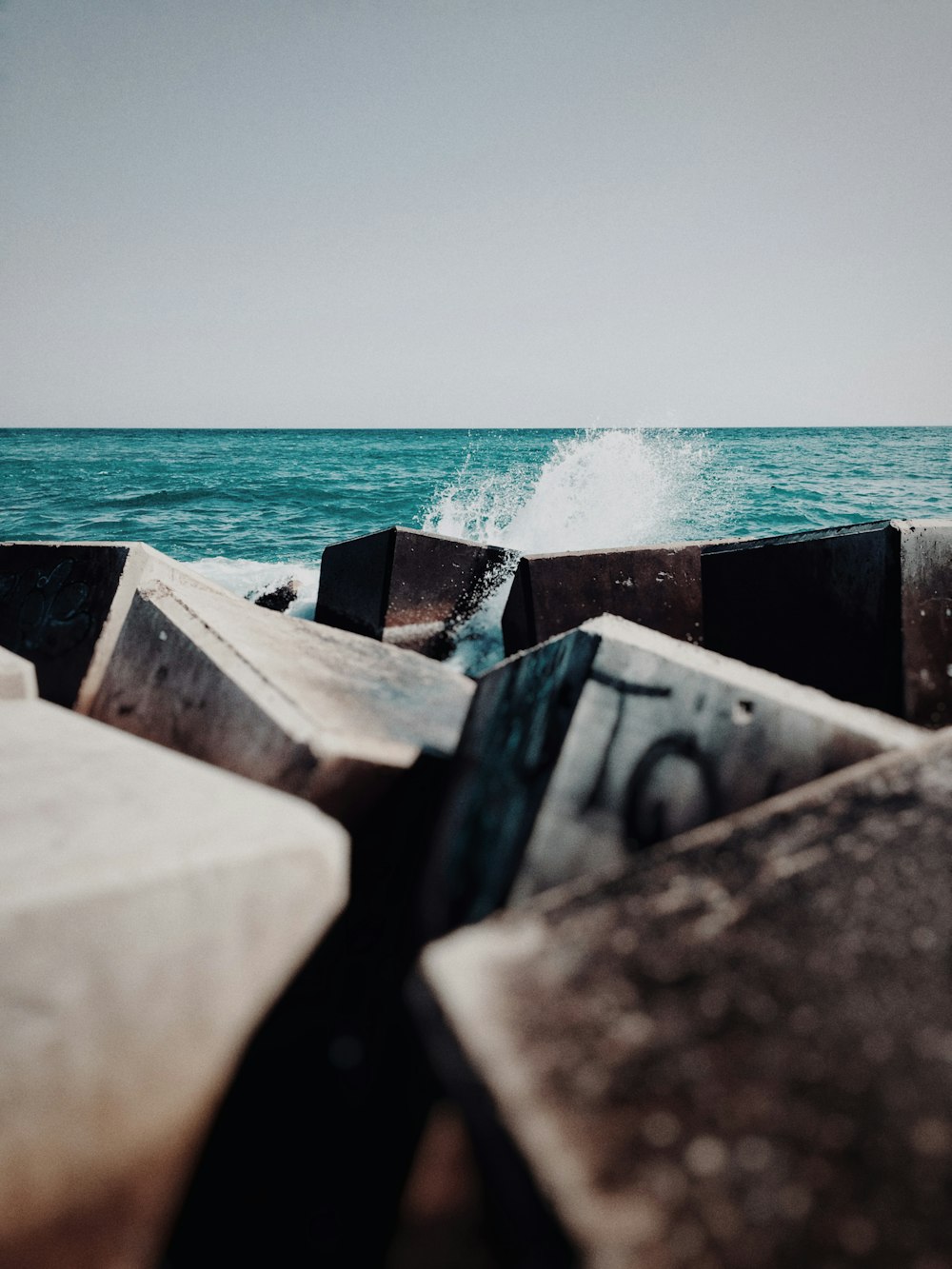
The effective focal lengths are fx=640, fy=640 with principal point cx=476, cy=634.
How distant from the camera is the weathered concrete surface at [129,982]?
0.76 m

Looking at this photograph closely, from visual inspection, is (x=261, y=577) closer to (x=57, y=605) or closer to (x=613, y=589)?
(x=57, y=605)

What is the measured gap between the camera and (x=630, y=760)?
3.74ft

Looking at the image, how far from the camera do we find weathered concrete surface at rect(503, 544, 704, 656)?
2662 millimetres

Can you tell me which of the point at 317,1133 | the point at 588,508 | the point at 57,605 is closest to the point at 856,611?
the point at 317,1133

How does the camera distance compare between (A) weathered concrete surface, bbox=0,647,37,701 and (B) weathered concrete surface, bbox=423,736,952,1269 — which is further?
(A) weathered concrete surface, bbox=0,647,37,701

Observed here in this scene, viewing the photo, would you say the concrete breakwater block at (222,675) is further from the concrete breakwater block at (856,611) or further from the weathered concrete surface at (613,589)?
the concrete breakwater block at (856,611)

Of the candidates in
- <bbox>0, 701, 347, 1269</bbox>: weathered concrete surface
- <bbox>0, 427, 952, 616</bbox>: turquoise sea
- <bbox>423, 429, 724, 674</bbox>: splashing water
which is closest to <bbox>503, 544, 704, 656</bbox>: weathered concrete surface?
<bbox>423, 429, 724, 674</bbox>: splashing water

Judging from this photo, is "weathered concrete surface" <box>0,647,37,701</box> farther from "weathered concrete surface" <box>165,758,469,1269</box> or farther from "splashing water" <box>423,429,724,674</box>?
"splashing water" <box>423,429,724,674</box>

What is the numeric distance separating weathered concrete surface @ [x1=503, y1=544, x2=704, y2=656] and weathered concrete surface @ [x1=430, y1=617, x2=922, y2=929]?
1.43 m

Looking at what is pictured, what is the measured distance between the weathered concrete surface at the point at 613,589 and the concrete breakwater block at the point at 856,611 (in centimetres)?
17

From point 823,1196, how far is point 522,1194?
0.23 m

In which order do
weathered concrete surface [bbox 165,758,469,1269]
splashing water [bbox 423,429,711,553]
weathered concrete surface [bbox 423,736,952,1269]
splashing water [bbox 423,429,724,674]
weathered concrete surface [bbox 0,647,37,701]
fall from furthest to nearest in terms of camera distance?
splashing water [bbox 423,429,711,553] < splashing water [bbox 423,429,724,674] < weathered concrete surface [bbox 0,647,37,701] < weathered concrete surface [bbox 165,758,469,1269] < weathered concrete surface [bbox 423,736,952,1269]

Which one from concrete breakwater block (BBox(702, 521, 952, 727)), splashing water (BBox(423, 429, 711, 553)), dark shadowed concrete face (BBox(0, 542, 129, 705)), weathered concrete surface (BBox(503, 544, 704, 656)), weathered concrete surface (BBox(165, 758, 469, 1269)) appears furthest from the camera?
splashing water (BBox(423, 429, 711, 553))

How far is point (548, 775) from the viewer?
1.12m
